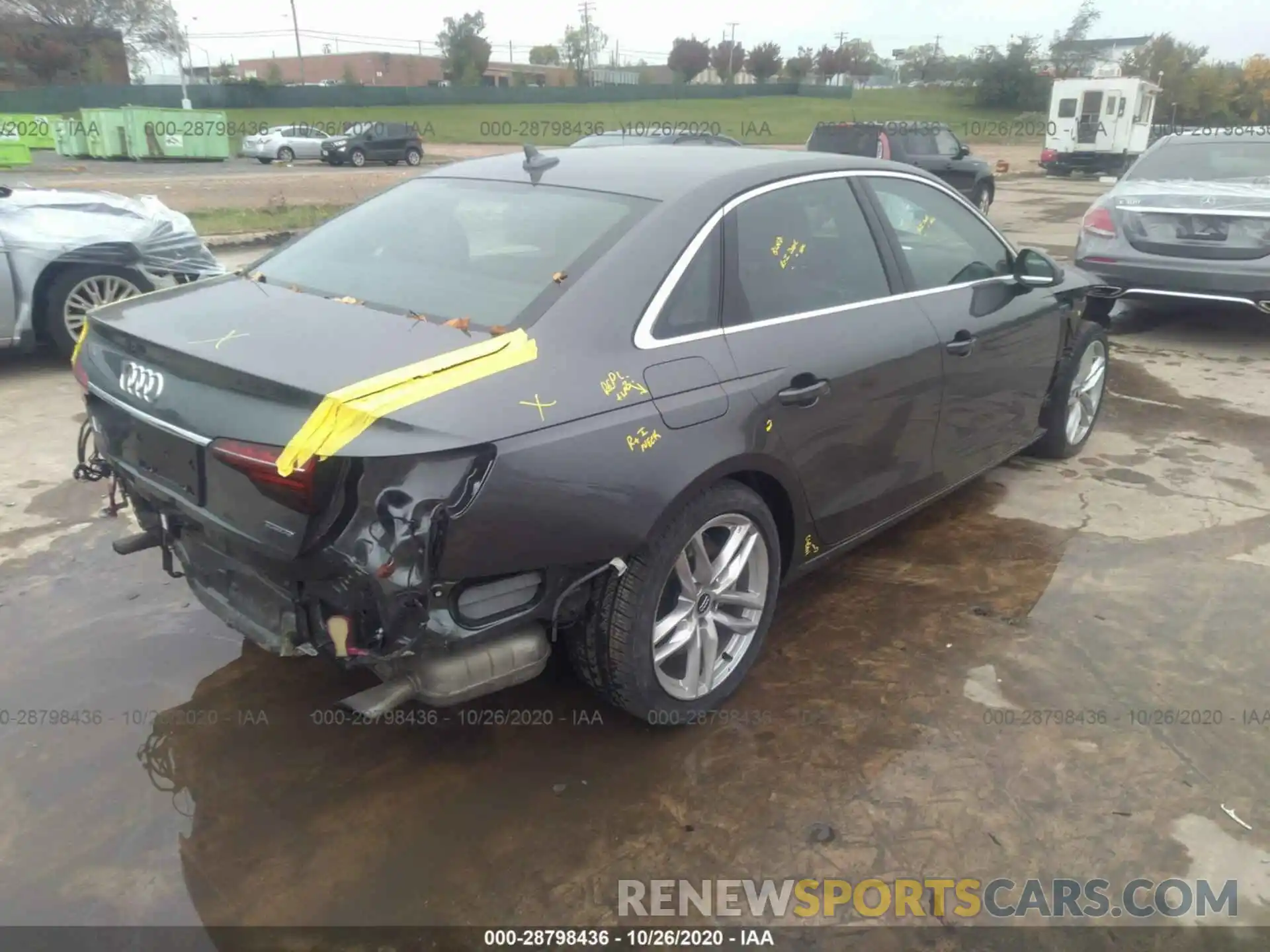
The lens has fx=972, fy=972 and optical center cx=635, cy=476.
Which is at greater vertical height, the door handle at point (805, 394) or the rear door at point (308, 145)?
the door handle at point (805, 394)

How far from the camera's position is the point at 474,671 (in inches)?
95.6

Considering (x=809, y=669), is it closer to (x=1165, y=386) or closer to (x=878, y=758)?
(x=878, y=758)

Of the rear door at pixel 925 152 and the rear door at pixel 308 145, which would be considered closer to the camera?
the rear door at pixel 925 152

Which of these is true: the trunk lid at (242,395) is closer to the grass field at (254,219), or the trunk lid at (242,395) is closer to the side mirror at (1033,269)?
the side mirror at (1033,269)

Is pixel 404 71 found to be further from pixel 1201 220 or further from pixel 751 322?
pixel 751 322

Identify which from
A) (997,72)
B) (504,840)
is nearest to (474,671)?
(504,840)

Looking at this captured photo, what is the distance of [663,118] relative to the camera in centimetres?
5094

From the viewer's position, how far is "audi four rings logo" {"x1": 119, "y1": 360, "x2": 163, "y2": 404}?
2568 mm

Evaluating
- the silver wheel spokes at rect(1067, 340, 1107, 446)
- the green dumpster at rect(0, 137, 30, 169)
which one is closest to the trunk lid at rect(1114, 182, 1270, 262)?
the silver wheel spokes at rect(1067, 340, 1107, 446)

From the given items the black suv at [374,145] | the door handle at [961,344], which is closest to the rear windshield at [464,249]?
the door handle at [961,344]

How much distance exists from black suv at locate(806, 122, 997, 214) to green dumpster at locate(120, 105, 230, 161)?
1015 inches

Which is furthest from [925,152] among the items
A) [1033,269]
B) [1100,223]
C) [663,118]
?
[663,118]

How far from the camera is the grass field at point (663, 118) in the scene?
45.9 metres

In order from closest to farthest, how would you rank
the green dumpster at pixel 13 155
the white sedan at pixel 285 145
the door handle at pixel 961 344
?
the door handle at pixel 961 344 < the green dumpster at pixel 13 155 < the white sedan at pixel 285 145
